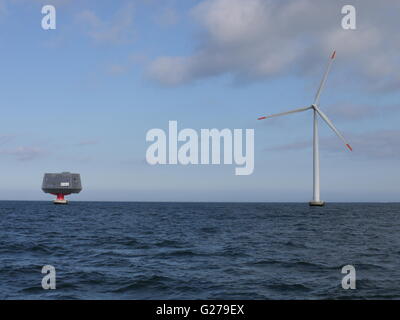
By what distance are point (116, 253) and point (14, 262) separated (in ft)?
27.9

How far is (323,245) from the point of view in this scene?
40625 mm

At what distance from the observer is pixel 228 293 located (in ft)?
65.2

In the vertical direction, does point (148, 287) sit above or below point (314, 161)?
below

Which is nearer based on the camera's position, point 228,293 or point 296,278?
point 228,293
